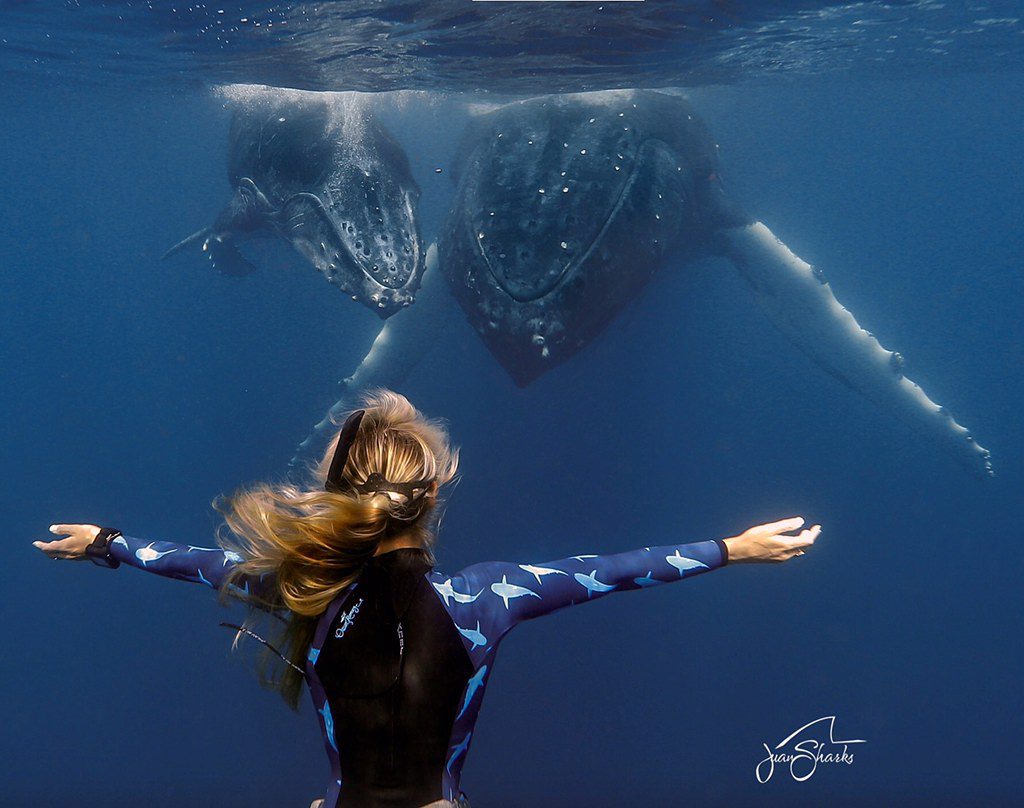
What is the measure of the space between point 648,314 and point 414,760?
14.0 m

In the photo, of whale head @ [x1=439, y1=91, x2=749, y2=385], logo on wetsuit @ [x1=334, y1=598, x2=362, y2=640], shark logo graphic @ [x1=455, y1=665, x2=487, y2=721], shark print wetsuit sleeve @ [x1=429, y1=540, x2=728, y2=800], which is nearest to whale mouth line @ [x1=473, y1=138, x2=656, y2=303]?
whale head @ [x1=439, y1=91, x2=749, y2=385]

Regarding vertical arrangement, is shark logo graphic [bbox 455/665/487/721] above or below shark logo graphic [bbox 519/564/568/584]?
below

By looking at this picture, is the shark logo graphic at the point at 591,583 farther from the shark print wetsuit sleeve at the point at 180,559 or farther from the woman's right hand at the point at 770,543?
the shark print wetsuit sleeve at the point at 180,559

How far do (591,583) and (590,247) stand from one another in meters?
6.00

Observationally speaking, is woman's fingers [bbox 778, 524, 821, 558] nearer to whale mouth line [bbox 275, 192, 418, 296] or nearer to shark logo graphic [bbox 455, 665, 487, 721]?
shark logo graphic [bbox 455, 665, 487, 721]

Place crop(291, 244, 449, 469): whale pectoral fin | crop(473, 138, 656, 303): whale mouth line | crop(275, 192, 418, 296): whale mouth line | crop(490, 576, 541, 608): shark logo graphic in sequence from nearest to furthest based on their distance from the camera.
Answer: crop(490, 576, 541, 608): shark logo graphic → crop(473, 138, 656, 303): whale mouth line → crop(275, 192, 418, 296): whale mouth line → crop(291, 244, 449, 469): whale pectoral fin

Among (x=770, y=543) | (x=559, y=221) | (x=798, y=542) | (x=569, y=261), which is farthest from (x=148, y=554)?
(x=559, y=221)

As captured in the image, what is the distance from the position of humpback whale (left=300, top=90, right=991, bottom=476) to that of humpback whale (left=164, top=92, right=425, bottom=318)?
731 millimetres

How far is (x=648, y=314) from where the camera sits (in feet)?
52.8

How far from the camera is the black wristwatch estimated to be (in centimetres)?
347

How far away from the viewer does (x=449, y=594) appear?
9.71 ft

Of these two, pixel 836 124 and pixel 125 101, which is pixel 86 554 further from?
pixel 836 124

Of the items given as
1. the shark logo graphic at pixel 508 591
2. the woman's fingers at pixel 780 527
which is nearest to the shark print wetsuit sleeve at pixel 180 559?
the shark logo graphic at pixel 508 591

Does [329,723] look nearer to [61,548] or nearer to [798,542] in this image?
[61,548]
